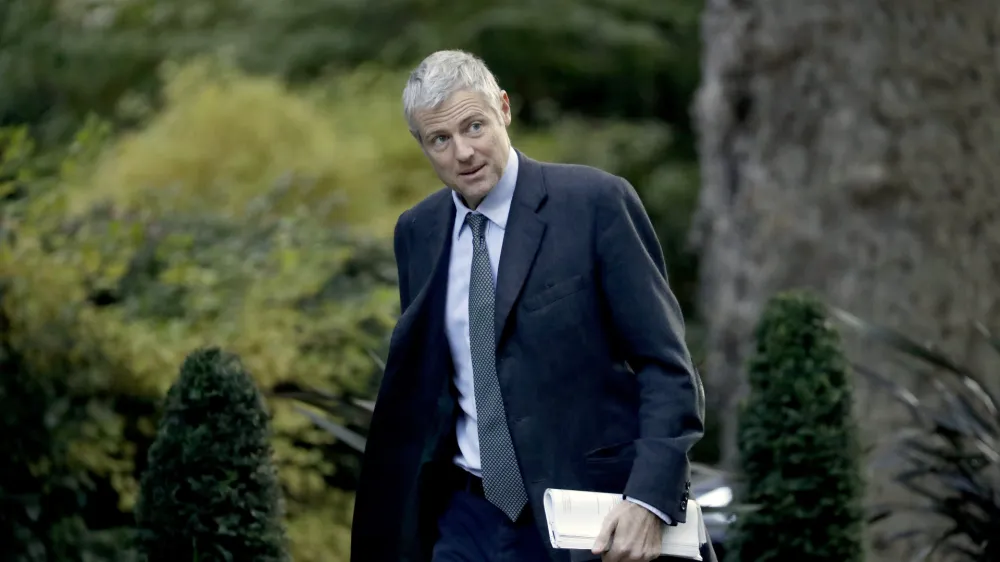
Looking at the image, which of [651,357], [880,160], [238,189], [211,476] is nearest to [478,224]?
[651,357]

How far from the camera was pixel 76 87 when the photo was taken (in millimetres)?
14477

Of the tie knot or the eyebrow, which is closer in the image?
the eyebrow

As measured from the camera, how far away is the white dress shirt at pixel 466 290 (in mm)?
3312

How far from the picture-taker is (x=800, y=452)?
5.09 meters

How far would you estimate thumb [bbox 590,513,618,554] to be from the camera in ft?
9.92

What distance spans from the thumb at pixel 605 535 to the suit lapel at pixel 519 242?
1.43 feet

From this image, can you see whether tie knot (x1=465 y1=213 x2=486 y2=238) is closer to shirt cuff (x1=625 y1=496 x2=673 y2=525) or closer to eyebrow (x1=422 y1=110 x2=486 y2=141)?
eyebrow (x1=422 y1=110 x2=486 y2=141)

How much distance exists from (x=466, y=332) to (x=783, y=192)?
5.71 m

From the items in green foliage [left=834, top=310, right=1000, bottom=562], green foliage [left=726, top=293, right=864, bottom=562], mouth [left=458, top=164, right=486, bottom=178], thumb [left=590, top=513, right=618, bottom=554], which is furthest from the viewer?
green foliage [left=834, top=310, right=1000, bottom=562]

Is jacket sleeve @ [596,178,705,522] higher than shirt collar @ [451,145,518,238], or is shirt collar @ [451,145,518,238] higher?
shirt collar @ [451,145,518,238]

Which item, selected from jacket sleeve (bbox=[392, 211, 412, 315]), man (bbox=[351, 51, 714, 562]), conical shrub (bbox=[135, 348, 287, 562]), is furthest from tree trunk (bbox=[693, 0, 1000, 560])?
man (bbox=[351, 51, 714, 562])

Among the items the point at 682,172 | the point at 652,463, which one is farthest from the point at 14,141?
the point at 682,172

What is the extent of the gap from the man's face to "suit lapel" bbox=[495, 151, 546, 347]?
0.07m

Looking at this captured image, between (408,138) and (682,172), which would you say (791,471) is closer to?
(408,138)
